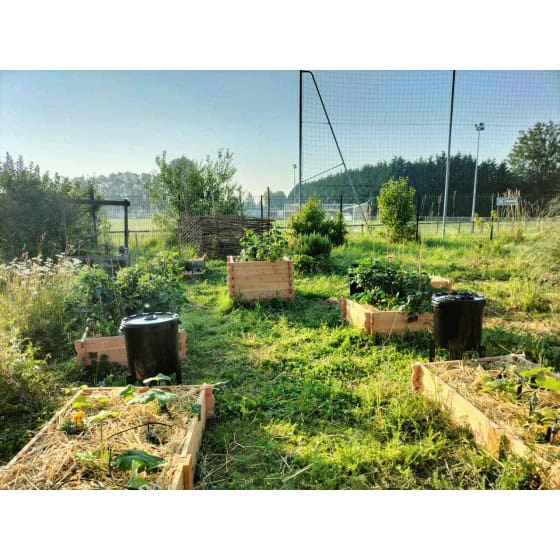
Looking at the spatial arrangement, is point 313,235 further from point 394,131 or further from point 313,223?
point 394,131

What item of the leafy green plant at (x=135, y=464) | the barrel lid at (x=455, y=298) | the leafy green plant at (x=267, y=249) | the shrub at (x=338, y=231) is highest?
the shrub at (x=338, y=231)

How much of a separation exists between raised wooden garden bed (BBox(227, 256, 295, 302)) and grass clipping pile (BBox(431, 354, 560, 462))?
2.26m

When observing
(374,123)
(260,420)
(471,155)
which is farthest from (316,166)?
(260,420)

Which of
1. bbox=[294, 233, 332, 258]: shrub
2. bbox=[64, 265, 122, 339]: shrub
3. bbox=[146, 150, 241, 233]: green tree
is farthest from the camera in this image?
bbox=[146, 150, 241, 233]: green tree

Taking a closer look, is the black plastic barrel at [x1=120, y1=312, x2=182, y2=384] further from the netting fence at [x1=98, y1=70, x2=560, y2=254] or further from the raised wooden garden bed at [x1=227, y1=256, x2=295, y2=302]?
the netting fence at [x1=98, y1=70, x2=560, y2=254]

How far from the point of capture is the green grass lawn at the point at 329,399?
4.88 ft

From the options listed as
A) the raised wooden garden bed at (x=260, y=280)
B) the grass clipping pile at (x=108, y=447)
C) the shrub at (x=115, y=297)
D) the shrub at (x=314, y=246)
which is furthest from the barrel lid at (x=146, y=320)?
the shrub at (x=314, y=246)

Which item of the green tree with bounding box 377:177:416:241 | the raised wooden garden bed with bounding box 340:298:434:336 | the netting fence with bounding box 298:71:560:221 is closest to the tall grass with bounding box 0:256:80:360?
the raised wooden garden bed with bounding box 340:298:434:336

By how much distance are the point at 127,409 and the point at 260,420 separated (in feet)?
2.12

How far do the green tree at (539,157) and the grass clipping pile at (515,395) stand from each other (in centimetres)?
479

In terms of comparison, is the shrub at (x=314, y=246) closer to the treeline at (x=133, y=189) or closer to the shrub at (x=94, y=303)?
the shrub at (x=94, y=303)

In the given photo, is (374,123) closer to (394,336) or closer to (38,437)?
(394,336)

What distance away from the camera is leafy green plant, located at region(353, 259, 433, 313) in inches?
115

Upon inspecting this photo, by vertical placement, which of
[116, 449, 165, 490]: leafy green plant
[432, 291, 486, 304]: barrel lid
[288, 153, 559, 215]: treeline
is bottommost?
[116, 449, 165, 490]: leafy green plant
